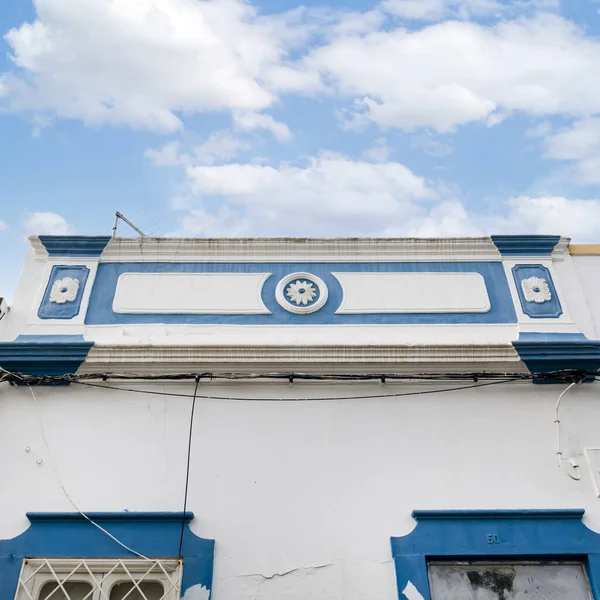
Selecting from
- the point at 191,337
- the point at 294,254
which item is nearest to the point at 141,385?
the point at 191,337

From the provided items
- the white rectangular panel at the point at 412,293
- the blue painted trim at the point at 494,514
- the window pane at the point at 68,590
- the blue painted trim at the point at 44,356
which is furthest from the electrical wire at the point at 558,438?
the blue painted trim at the point at 44,356

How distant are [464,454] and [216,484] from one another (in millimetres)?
2184

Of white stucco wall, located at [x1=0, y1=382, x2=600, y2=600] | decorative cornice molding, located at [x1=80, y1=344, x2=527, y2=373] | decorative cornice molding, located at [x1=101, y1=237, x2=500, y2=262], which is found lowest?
white stucco wall, located at [x1=0, y1=382, x2=600, y2=600]

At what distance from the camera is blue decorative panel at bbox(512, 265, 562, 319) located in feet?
19.8

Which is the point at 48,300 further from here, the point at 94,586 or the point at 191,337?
the point at 94,586

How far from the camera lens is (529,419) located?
17.7 ft

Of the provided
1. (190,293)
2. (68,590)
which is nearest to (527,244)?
(190,293)

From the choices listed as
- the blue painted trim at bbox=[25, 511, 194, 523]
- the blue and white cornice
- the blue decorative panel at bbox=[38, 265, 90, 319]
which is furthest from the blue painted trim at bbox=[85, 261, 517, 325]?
the blue painted trim at bbox=[25, 511, 194, 523]

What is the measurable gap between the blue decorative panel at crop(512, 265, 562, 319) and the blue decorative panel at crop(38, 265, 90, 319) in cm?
457

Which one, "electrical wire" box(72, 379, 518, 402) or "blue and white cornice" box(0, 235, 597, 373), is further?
"blue and white cornice" box(0, 235, 597, 373)

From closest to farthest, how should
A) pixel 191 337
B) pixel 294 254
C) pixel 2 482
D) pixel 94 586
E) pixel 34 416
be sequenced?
pixel 94 586, pixel 2 482, pixel 34 416, pixel 191 337, pixel 294 254

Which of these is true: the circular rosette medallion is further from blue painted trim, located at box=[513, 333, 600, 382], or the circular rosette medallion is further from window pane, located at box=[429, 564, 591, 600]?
window pane, located at box=[429, 564, 591, 600]

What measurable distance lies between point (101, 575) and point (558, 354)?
176 inches

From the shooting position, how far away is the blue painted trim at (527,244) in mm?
6422
